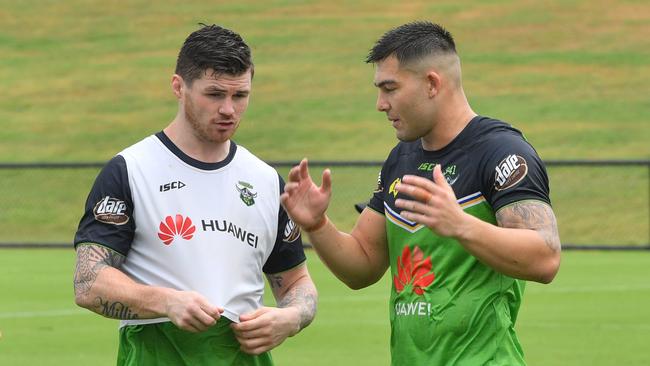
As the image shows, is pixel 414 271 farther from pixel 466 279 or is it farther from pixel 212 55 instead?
pixel 212 55

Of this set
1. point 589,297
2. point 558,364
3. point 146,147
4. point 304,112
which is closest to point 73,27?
point 304,112

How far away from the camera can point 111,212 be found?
18.1 feet

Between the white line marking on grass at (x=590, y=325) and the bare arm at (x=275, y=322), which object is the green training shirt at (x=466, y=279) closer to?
the bare arm at (x=275, y=322)

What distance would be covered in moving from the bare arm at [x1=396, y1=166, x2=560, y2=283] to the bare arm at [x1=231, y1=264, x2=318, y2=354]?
72 cm

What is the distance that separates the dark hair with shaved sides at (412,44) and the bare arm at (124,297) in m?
1.40

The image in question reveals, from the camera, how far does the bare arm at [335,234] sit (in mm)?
5738

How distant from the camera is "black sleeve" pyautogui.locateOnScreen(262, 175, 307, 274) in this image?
600 cm

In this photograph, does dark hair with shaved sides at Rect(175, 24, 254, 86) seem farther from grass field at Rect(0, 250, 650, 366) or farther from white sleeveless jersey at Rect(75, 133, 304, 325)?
grass field at Rect(0, 250, 650, 366)

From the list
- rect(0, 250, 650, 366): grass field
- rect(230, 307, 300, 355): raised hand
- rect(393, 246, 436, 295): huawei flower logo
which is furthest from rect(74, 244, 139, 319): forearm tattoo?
rect(0, 250, 650, 366): grass field

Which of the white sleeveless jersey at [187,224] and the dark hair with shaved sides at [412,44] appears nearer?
the white sleeveless jersey at [187,224]

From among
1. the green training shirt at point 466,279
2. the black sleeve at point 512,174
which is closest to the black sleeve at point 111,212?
the green training shirt at point 466,279

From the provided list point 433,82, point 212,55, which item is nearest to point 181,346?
point 212,55

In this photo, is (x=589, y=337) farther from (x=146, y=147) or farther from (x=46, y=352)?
(x=146, y=147)

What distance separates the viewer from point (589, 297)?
15203mm
